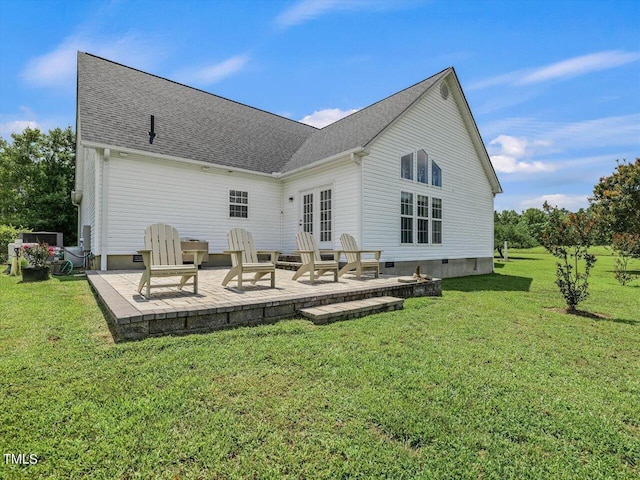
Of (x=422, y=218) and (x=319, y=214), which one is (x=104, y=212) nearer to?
(x=319, y=214)

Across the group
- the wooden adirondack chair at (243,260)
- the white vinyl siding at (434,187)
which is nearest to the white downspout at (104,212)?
the wooden adirondack chair at (243,260)

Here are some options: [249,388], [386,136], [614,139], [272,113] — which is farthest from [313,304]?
[614,139]

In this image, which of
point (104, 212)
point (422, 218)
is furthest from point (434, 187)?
point (104, 212)

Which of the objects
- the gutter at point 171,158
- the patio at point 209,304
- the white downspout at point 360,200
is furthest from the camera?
the white downspout at point 360,200

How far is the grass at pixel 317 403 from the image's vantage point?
172 cm

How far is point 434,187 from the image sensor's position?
36.3ft

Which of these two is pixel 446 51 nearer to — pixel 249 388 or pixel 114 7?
pixel 114 7

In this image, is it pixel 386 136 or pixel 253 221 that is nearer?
pixel 386 136

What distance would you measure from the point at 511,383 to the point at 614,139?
16.8 m

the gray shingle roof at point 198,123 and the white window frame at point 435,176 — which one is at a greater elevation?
the gray shingle roof at point 198,123

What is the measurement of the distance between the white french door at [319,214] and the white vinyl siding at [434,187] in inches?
54.8

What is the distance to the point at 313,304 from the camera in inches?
193

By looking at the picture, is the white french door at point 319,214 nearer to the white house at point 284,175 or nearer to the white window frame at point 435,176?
the white house at point 284,175

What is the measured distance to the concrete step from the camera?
4.44 metres
